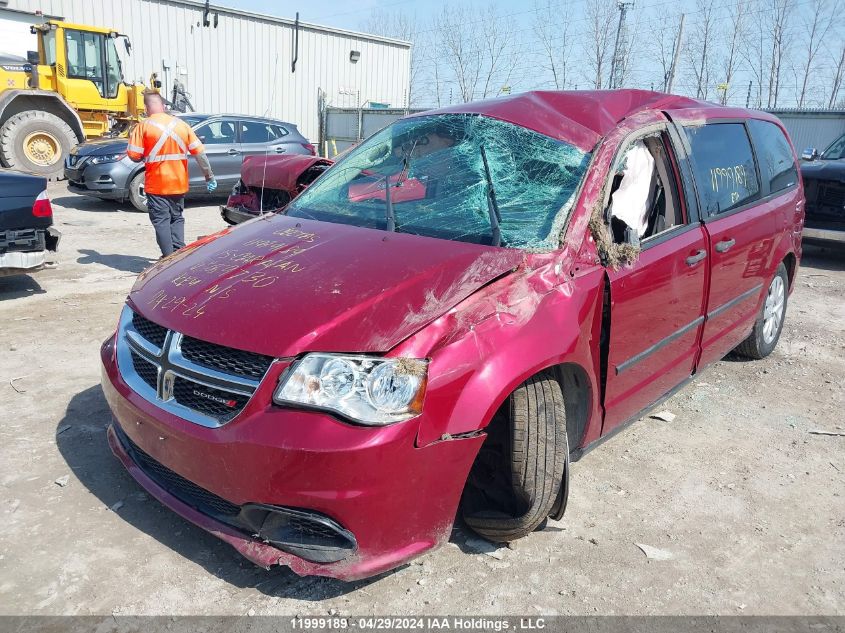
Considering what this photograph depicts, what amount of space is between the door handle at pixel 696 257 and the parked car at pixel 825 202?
625 cm

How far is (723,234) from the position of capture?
12.5 feet

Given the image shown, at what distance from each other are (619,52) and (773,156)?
28.8 metres

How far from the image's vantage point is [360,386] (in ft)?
7.50

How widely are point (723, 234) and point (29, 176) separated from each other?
563 cm

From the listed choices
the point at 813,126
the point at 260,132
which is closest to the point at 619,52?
the point at 813,126

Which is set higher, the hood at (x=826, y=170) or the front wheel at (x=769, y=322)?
the hood at (x=826, y=170)

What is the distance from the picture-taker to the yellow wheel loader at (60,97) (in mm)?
13750

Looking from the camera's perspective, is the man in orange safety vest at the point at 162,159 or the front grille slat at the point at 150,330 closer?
the front grille slat at the point at 150,330

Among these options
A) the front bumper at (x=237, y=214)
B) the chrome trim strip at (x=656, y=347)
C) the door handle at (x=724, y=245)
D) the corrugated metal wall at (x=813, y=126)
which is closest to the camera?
the chrome trim strip at (x=656, y=347)

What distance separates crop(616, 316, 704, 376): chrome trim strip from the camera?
10.3 feet

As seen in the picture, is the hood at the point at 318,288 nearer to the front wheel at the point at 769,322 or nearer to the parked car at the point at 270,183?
the front wheel at the point at 769,322

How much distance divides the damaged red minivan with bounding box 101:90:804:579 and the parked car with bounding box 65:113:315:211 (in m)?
8.24

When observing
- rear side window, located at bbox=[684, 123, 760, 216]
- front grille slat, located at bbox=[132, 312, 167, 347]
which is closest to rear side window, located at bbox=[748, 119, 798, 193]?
rear side window, located at bbox=[684, 123, 760, 216]

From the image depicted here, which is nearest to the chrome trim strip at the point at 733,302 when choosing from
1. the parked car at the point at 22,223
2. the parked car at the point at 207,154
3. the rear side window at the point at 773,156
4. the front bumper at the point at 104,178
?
the rear side window at the point at 773,156
